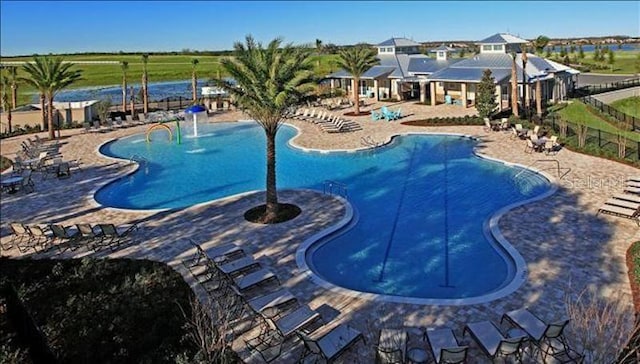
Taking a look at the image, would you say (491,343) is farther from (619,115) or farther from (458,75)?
(458,75)

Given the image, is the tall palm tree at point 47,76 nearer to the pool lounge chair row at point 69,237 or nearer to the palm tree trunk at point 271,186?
the pool lounge chair row at point 69,237

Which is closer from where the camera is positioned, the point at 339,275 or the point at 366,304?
the point at 366,304

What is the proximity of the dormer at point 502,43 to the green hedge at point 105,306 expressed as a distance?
1545 inches

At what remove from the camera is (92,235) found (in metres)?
15.2

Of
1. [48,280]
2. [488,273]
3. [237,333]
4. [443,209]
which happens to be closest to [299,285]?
[237,333]

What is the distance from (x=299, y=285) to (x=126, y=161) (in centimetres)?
1811

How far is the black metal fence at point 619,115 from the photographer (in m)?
31.2

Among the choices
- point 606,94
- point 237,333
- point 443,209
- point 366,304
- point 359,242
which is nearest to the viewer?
point 237,333

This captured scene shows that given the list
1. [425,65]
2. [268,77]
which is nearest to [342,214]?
[268,77]

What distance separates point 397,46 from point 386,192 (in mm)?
35456

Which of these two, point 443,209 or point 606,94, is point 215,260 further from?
point 606,94

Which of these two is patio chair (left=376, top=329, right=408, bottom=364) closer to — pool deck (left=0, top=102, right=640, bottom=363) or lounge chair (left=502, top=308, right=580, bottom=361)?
pool deck (left=0, top=102, right=640, bottom=363)

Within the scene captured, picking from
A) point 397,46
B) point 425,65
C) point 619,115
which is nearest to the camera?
point 619,115

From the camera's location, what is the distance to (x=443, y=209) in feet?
58.5
